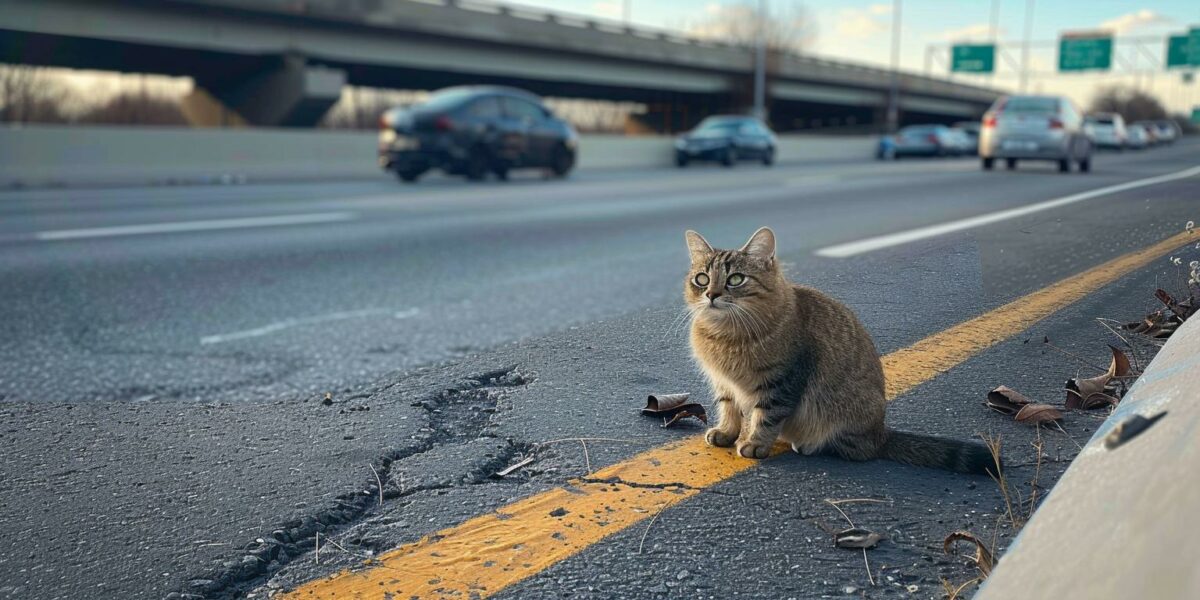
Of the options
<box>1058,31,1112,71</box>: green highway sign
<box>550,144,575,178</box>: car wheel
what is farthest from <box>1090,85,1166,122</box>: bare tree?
<box>550,144,575,178</box>: car wheel

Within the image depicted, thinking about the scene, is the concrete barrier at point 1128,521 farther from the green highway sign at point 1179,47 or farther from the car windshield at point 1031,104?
the car windshield at point 1031,104

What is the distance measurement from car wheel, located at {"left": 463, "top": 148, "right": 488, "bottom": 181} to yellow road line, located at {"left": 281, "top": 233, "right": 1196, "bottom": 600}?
16562mm

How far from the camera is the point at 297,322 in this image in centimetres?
579

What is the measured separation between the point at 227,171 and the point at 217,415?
58.5 ft

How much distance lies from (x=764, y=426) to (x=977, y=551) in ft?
2.01

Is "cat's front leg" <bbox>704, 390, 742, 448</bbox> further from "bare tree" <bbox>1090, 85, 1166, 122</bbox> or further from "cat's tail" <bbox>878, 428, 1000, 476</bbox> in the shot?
"bare tree" <bbox>1090, 85, 1166, 122</bbox>

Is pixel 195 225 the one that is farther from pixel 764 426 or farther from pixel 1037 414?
pixel 1037 414

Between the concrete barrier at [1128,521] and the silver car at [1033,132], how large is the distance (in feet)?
21.0

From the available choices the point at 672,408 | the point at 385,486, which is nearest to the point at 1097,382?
the point at 672,408

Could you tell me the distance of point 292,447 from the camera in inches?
105

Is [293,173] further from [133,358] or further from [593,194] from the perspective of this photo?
[133,358]

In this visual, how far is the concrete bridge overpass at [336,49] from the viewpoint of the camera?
28.4 meters

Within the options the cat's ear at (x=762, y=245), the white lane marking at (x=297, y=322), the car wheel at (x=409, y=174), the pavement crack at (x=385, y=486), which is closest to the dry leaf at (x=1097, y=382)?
the cat's ear at (x=762, y=245)

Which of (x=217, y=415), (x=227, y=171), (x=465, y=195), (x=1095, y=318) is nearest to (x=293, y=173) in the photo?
(x=227, y=171)
